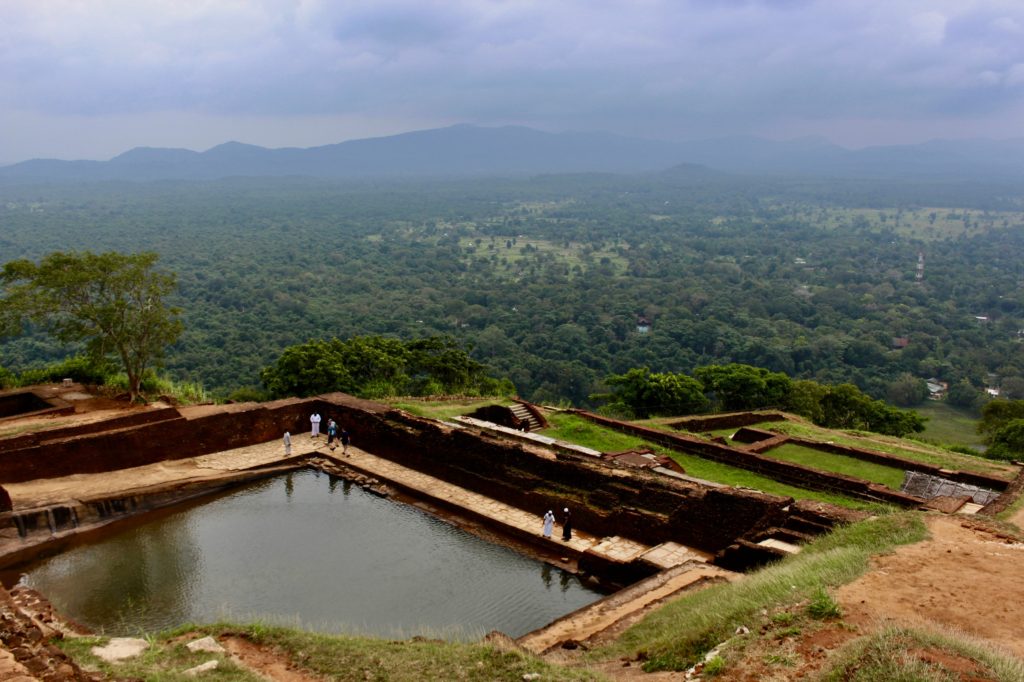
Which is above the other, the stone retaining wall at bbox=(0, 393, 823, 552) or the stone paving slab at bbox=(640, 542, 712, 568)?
the stone retaining wall at bbox=(0, 393, 823, 552)

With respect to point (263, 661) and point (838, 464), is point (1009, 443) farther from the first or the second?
point (263, 661)

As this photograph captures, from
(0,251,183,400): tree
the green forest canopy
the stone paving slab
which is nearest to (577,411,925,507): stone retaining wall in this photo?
the stone paving slab

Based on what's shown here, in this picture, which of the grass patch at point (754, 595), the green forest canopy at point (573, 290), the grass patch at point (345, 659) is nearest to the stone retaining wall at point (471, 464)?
the grass patch at point (754, 595)

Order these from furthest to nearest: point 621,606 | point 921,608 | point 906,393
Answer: point 906,393 → point 621,606 → point 921,608

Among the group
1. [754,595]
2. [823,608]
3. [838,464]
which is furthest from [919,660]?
[838,464]

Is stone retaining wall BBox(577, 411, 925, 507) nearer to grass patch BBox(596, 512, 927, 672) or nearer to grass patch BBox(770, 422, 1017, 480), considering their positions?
grass patch BBox(596, 512, 927, 672)

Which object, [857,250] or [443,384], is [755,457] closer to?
[443,384]
